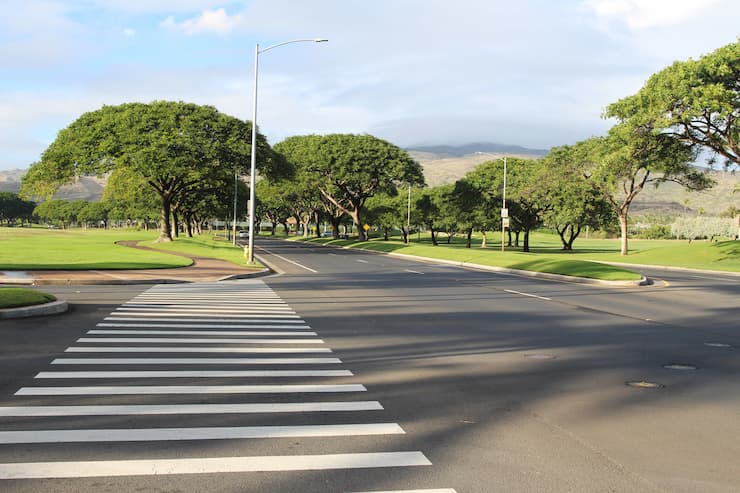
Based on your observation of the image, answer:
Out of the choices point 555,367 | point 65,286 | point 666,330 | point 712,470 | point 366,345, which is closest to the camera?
point 712,470

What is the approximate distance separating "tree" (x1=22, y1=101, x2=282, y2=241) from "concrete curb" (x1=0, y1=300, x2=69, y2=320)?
3494cm

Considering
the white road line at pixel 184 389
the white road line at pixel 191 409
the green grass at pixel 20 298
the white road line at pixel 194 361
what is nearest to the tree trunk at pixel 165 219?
the green grass at pixel 20 298

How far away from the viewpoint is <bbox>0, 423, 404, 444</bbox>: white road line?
554 centimetres

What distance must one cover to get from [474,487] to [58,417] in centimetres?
390

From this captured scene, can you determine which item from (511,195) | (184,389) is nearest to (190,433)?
(184,389)

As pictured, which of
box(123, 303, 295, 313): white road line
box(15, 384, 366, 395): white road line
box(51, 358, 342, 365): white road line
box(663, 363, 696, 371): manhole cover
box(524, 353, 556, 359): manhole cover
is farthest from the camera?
box(123, 303, 295, 313): white road line

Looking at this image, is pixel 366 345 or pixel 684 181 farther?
pixel 684 181

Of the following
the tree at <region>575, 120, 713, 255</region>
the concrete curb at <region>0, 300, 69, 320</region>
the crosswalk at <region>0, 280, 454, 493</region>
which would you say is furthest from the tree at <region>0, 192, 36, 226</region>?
the crosswalk at <region>0, 280, 454, 493</region>

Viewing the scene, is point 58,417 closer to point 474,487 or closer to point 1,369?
point 1,369

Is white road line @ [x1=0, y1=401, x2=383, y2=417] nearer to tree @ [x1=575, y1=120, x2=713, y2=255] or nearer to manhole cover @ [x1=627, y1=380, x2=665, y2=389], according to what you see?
manhole cover @ [x1=627, y1=380, x2=665, y2=389]

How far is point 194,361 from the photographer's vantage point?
29.6ft

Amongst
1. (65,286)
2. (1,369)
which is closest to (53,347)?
(1,369)

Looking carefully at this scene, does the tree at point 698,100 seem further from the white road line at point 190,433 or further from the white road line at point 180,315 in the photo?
the white road line at point 190,433

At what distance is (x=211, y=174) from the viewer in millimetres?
55438
